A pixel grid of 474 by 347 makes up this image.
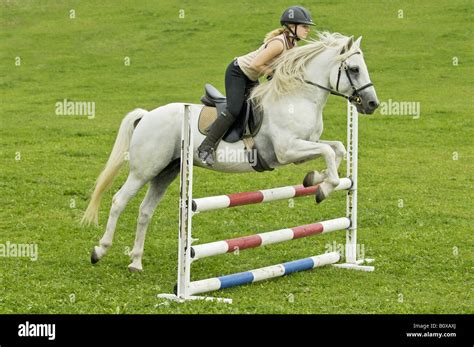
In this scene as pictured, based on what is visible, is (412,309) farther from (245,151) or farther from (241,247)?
(245,151)

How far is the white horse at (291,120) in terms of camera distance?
29.7 ft

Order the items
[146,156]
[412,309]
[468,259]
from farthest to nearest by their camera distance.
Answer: [468,259] → [146,156] → [412,309]

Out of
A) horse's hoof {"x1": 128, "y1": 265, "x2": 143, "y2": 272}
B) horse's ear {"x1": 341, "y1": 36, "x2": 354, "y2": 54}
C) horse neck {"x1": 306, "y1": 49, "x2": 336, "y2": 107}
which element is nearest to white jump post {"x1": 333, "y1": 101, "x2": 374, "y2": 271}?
horse neck {"x1": 306, "y1": 49, "x2": 336, "y2": 107}

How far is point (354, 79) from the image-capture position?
912 cm

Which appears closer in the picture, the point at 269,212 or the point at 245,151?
the point at 245,151

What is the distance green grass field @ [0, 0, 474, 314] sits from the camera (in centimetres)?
927

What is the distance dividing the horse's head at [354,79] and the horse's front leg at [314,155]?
561 mm

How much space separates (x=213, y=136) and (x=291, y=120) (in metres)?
0.82

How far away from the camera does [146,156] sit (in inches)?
386

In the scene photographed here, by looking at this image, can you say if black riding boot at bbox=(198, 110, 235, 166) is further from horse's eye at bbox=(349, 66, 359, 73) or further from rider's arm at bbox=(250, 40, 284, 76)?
horse's eye at bbox=(349, 66, 359, 73)

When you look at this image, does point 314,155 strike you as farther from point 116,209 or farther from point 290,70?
point 116,209

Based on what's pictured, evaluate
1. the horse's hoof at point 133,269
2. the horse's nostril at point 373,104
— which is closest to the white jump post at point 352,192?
the horse's nostril at point 373,104
